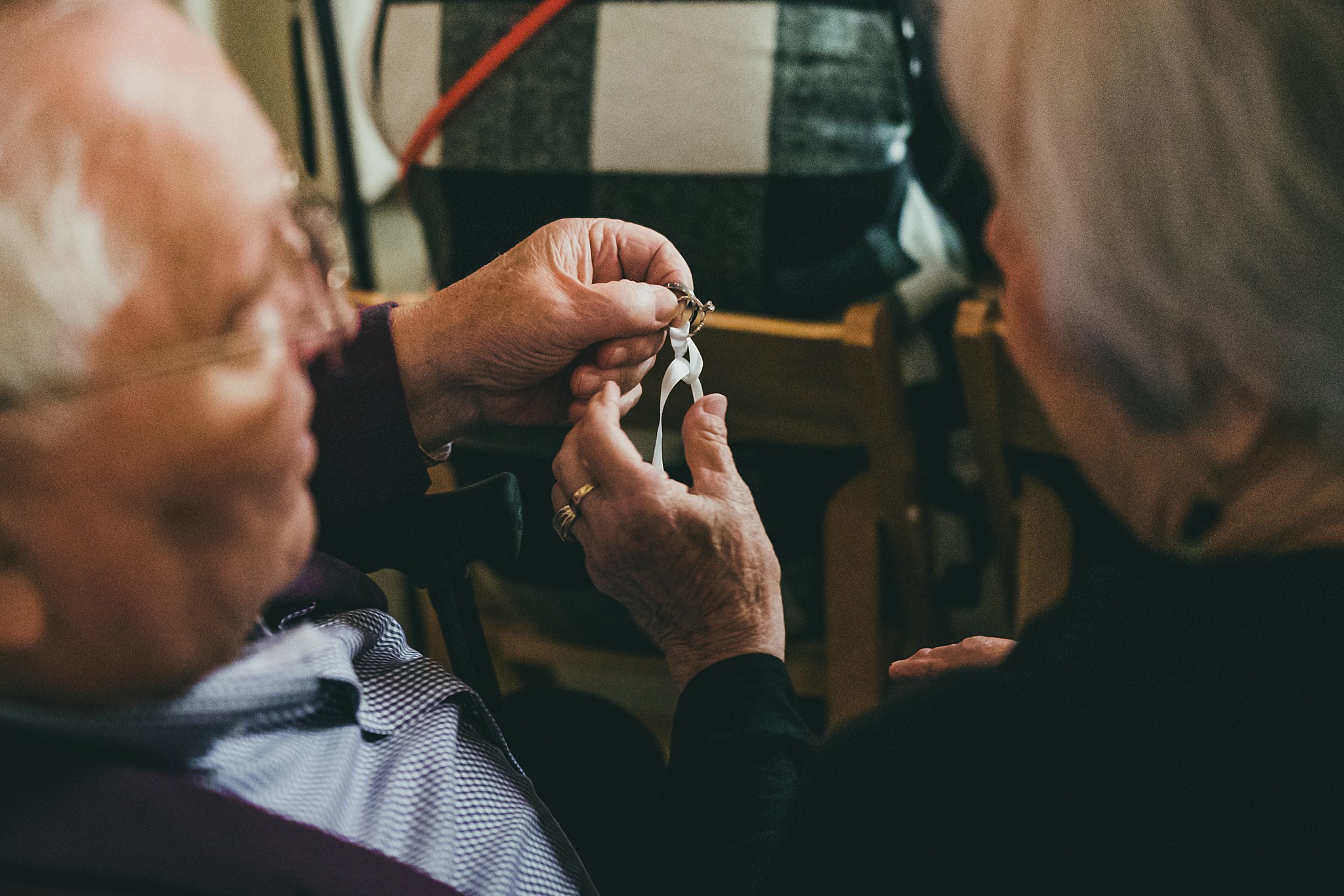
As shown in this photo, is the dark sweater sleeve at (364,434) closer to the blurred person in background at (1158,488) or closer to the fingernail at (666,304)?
the fingernail at (666,304)

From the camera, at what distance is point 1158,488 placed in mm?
623

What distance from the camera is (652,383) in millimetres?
1064

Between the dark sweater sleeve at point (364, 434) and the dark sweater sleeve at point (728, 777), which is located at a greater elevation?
the dark sweater sleeve at point (364, 434)

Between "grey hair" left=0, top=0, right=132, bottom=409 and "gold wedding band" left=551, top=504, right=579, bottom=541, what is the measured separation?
439mm

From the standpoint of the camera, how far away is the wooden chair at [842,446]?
3.67 feet

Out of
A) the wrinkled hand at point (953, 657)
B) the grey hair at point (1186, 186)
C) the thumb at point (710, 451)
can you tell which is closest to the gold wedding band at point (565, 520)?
the thumb at point (710, 451)

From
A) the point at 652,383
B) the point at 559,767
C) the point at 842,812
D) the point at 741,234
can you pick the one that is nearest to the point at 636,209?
the point at 741,234

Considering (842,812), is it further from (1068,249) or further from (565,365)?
(565,365)

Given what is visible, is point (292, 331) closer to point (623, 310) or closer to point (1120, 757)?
point (623, 310)

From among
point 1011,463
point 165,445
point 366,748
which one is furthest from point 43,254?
point 1011,463

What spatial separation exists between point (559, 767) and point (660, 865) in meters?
0.23

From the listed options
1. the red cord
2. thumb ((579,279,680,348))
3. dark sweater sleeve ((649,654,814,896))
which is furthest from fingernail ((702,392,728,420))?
the red cord

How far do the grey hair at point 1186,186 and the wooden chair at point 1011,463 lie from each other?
533 mm

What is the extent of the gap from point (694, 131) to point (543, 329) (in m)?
0.38
